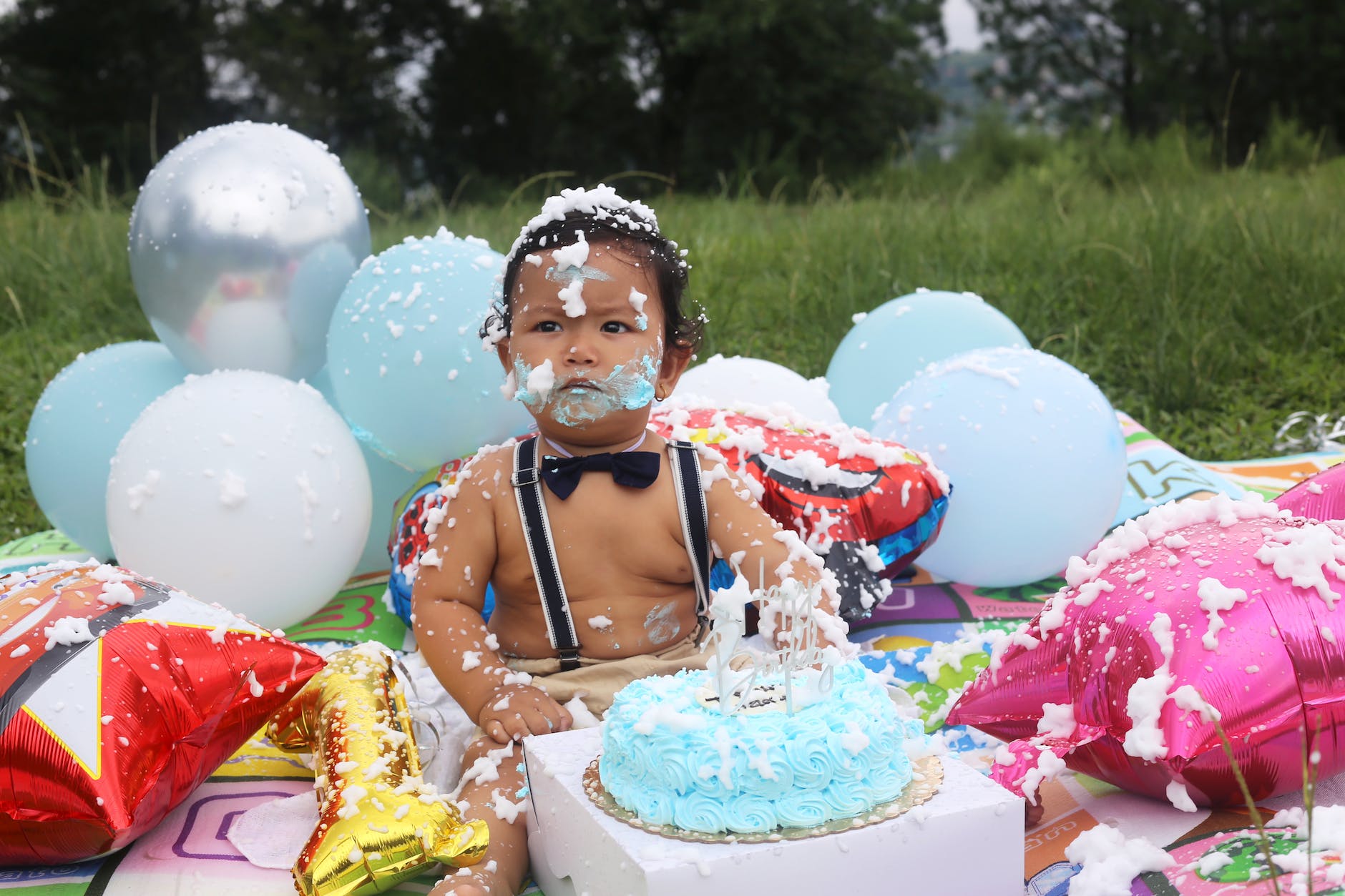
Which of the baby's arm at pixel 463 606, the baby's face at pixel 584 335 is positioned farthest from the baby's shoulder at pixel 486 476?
the baby's face at pixel 584 335

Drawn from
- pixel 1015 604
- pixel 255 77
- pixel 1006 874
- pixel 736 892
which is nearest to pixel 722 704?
pixel 736 892

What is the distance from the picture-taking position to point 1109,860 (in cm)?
146

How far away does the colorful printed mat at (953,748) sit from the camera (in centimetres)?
153

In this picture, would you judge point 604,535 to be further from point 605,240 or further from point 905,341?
point 905,341

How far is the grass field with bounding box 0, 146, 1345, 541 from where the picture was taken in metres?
4.48

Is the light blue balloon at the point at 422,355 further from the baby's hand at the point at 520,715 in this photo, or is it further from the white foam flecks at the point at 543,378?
the baby's hand at the point at 520,715

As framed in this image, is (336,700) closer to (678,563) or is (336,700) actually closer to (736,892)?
(678,563)

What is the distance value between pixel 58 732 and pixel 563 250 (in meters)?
1.00

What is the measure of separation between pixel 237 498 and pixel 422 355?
0.49 m

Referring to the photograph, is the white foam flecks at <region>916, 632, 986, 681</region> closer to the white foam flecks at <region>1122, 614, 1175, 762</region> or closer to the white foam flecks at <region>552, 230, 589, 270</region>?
the white foam flecks at <region>1122, 614, 1175, 762</region>

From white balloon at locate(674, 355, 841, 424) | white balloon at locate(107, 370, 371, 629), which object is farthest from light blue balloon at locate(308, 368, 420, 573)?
white balloon at locate(674, 355, 841, 424)

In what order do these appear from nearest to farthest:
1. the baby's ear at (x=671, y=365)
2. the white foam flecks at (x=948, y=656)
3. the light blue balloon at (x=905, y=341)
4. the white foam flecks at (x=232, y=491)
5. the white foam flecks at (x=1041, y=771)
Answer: the white foam flecks at (x=1041, y=771) → the baby's ear at (x=671, y=365) → the white foam flecks at (x=948, y=656) → the white foam flecks at (x=232, y=491) → the light blue balloon at (x=905, y=341)

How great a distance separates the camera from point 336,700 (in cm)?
195

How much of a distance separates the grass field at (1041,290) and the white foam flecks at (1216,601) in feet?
9.21
